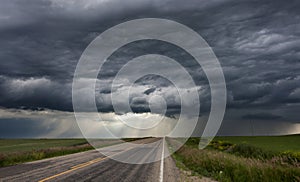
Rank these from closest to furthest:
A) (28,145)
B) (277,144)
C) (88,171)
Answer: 1. (88,171)
2. (277,144)
3. (28,145)

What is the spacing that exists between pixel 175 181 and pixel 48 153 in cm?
1837

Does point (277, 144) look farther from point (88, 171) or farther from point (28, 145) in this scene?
point (28, 145)

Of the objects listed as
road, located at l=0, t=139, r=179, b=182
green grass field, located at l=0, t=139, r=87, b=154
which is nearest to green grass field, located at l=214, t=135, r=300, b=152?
road, located at l=0, t=139, r=179, b=182

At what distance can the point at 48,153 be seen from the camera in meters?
27.2

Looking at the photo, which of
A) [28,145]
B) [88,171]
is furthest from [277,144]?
[28,145]

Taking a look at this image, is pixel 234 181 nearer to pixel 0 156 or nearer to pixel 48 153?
pixel 0 156

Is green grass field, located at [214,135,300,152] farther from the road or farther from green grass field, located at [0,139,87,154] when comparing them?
green grass field, located at [0,139,87,154]

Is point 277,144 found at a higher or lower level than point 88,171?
lower

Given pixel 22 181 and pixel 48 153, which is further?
pixel 48 153

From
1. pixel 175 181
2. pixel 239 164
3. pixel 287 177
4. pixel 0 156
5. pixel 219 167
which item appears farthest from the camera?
pixel 0 156

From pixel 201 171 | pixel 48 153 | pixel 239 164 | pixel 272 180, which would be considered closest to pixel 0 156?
pixel 48 153

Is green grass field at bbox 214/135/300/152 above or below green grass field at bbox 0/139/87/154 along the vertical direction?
below

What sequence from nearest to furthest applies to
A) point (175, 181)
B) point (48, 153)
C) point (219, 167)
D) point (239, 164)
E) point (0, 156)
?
point (175, 181)
point (239, 164)
point (219, 167)
point (0, 156)
point (48, 153)

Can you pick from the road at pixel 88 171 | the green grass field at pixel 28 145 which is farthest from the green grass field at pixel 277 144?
the green grass field at pixel 28 145
